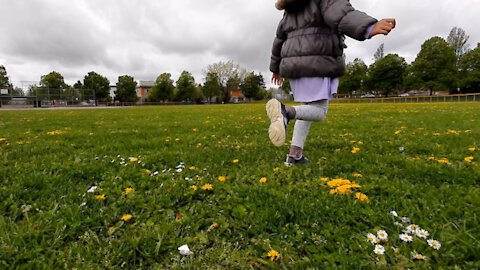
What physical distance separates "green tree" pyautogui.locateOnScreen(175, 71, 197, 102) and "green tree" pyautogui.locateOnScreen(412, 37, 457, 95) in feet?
173

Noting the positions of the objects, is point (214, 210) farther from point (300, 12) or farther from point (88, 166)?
point (300, 12)

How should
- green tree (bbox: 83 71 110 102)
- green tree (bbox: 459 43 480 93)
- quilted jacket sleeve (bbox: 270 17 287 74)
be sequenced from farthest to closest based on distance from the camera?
green tree (bbox: 83 71 110 102), green tree (bbox: 459 43 480 93), quilted jacket sleeve (bbox: 270 17 287 74)

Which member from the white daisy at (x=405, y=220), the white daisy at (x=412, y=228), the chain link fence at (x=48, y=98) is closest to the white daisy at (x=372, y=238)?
the white daisy at (x=412, y=228)

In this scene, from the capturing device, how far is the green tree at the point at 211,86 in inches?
2603

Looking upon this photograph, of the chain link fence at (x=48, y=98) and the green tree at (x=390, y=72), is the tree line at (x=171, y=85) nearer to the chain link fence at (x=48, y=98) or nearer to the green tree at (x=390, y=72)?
the chain link fence at (x=48, y=98)

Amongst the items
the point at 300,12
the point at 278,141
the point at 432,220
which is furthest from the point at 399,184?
the point at 300,12

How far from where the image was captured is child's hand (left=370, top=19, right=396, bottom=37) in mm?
2033

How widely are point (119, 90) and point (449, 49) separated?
74835mm

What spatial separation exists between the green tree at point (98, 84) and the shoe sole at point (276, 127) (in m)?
71.5

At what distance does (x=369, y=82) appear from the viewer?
56.5 m

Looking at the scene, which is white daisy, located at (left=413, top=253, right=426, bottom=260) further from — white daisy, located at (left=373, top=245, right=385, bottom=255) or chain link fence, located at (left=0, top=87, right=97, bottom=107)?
chain link fence, located at (left=0, top=87, right=97, bottom=107)

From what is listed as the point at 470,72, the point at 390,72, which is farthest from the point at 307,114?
the point at 390,72

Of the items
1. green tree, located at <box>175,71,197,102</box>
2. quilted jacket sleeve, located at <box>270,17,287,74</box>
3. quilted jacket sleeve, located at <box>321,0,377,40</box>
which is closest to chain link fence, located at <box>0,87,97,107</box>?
green tree, located at <box>175,71,197,102</box>

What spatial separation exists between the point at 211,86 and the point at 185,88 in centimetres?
749
